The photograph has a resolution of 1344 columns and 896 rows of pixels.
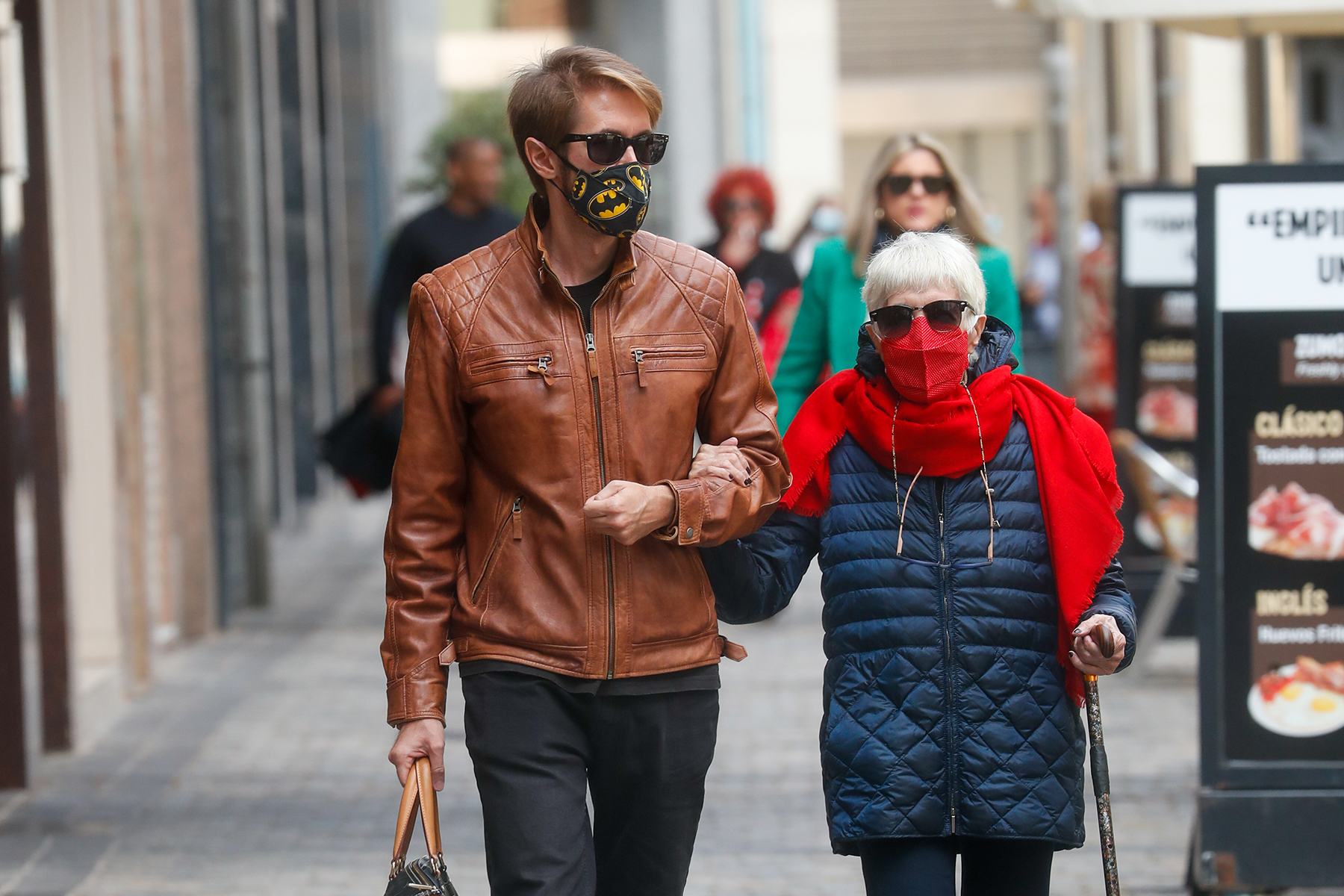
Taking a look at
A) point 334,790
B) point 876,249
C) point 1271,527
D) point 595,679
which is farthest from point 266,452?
point 595,679

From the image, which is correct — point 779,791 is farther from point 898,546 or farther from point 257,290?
point 257,290

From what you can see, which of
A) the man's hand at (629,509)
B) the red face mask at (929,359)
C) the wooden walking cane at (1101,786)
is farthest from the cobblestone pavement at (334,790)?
the man's hand at (629,509)

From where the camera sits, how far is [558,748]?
11.2 ft

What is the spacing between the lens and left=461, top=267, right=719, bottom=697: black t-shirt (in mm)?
3373

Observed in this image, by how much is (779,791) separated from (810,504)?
3.18 metres

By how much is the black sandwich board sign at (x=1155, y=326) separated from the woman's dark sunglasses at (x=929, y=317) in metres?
6.25

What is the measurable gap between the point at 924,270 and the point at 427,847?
1.23m

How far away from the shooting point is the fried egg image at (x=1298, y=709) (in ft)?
16.9

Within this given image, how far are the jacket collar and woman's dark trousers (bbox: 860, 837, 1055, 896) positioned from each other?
103cm

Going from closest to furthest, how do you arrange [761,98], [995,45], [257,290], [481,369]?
[481,369] < [257,290] < [761,98] < [995,45]

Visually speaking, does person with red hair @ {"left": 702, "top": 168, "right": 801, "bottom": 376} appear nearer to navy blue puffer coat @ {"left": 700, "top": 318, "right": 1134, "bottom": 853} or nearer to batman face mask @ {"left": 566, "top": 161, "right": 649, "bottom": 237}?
navy blue puffer coat @ {"left": 700, "top": 318, "right": 1134, "bottom": 853}

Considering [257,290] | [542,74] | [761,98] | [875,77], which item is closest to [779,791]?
[542,74]

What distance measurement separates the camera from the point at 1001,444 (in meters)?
3.52

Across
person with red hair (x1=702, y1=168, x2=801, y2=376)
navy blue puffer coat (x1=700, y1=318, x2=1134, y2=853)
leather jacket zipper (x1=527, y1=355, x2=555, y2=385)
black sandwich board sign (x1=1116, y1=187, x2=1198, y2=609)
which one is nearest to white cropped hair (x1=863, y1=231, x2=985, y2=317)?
navy blue puffer coat (x1=700, y1=318, x2=1134, y2=853)
